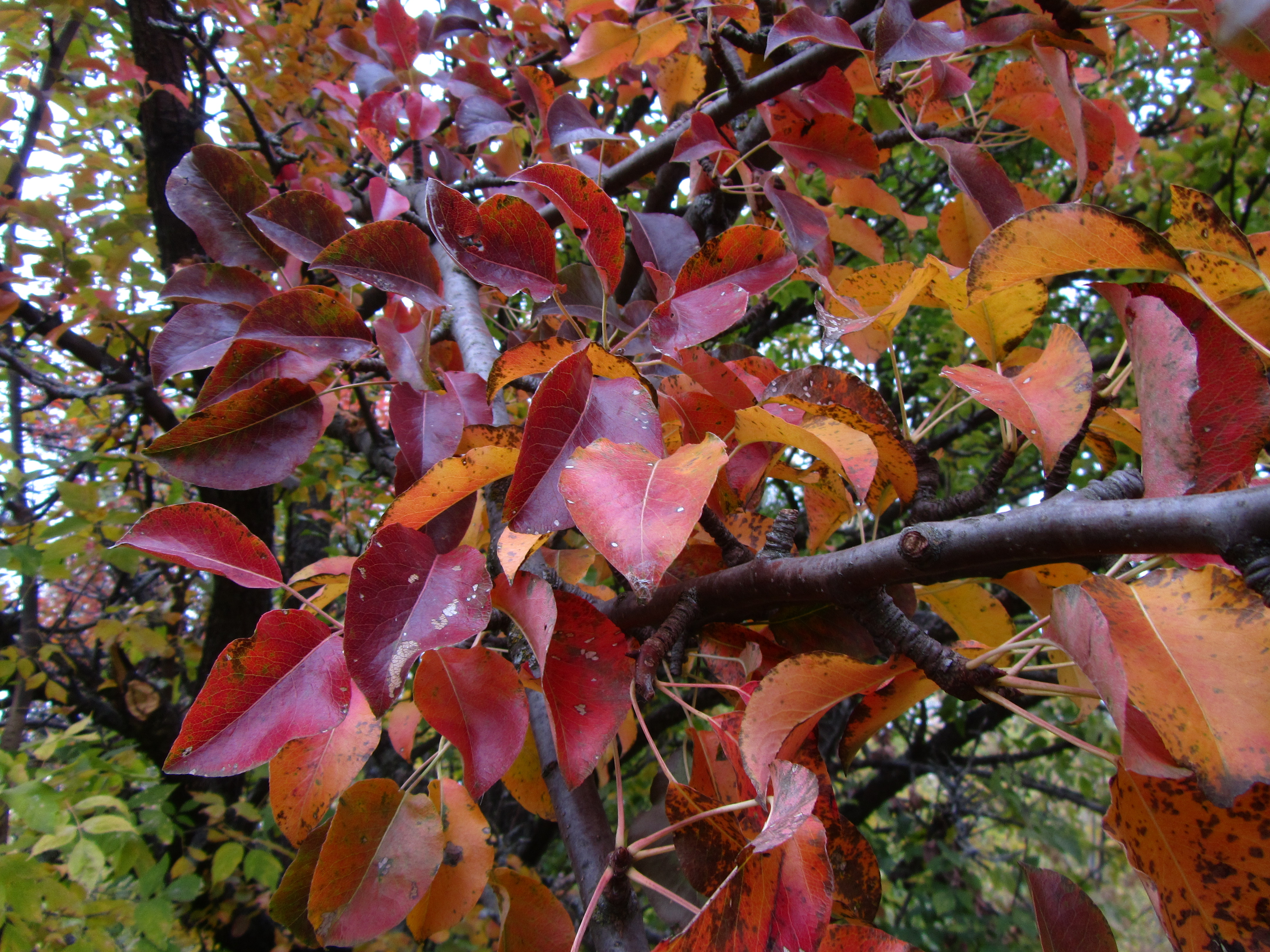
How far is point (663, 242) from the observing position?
2.26 feet

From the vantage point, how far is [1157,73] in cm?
238

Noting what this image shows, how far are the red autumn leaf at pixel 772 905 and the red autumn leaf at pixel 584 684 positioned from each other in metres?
0.11

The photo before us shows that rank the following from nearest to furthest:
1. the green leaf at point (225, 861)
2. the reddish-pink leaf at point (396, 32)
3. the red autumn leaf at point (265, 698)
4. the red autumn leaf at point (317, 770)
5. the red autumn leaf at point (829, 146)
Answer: the red autumn leaf at point (265, 698) → the red autumn leaf at point (317, 770) → the red autumn leaf at point (829, 146) → the reddish-pink leaf at point (396, 32) → the green leaf at point (225, 861)

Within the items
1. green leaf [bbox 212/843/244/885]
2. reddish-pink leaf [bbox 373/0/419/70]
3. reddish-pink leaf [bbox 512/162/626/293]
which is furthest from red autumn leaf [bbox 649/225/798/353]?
green leaf [bbox 212/843/244/885]

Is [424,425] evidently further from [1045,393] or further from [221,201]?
[1045,393]

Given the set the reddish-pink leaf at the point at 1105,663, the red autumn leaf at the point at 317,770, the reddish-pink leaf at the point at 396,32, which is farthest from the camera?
the reddish-pink leaf at the point at 396,32

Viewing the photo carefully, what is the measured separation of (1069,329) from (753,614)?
318 millimetres

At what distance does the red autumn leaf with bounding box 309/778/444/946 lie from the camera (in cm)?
43

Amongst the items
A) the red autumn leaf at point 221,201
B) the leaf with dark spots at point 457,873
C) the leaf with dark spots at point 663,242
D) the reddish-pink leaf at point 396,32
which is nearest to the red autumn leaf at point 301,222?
the red autumn leaf at point 221,201

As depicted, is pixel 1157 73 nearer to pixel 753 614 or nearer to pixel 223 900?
pixel 753 614

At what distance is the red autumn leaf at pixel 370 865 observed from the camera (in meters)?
0.43

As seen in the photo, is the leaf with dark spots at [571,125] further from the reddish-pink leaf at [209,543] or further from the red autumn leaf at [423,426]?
the reddish-pink leaf at [209,543]

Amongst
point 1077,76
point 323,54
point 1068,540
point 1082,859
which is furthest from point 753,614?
point 323,54

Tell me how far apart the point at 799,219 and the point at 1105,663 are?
0.55 metres
